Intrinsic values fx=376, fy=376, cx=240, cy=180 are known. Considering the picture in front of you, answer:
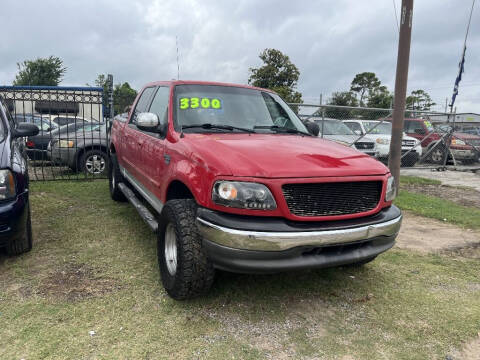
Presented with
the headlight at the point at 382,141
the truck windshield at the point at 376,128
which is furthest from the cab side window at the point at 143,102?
the headlight at the point at 382,141

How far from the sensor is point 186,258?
2756 mm

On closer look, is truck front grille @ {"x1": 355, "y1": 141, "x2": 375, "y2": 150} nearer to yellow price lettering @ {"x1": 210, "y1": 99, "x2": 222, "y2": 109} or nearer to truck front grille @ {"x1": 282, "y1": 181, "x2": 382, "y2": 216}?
yellow price lettering @ {"x1": 210, "y1": 99, "x2": 222, "y2": 109}

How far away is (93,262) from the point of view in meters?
3.86

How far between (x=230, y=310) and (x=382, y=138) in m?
9.83

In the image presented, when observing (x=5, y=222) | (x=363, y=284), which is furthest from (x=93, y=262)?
(x=363, y=284)

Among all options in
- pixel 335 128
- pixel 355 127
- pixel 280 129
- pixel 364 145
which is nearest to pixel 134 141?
pixel 280 129

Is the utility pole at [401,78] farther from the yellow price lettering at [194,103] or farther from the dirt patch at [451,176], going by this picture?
the yellow price lettering at [194,103]

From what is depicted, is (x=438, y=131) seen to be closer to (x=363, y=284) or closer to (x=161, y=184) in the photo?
(x=363, y=284)

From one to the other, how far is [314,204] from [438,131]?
11.4 metres

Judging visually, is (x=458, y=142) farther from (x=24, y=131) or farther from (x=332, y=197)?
(x=24, y=131)

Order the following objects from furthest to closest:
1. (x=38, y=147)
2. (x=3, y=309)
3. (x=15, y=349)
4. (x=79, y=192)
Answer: (x=38, y=147) → (x=79, y=192) → (x=3, y=309) → (x=15, y=349)

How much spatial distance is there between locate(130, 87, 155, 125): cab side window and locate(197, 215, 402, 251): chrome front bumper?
253 centimetres

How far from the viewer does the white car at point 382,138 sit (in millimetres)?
11364

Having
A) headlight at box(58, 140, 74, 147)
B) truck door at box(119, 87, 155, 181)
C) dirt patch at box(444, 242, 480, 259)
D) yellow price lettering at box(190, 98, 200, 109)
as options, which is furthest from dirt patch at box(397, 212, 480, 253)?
headlight at box(58, 140, 74, 147)
